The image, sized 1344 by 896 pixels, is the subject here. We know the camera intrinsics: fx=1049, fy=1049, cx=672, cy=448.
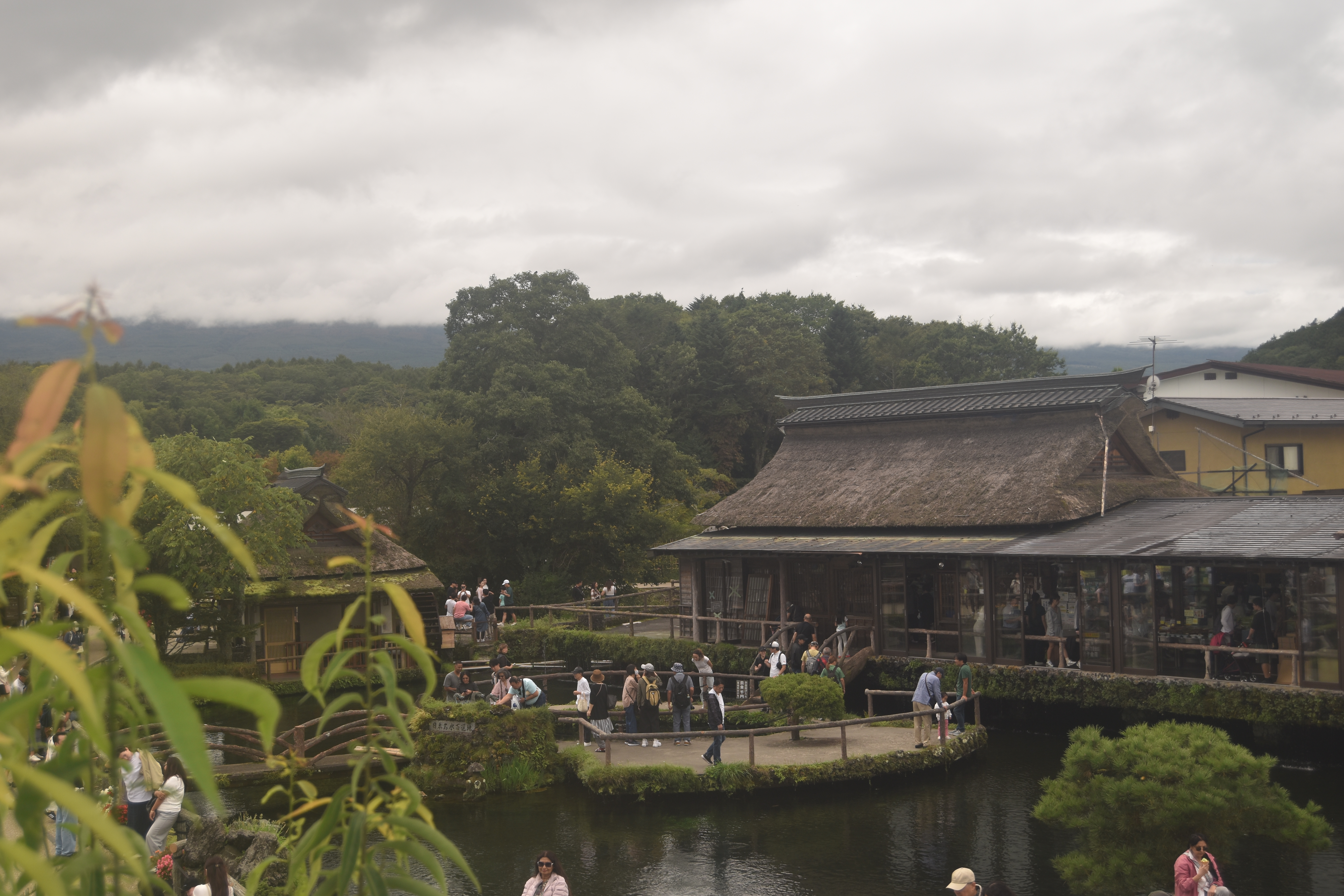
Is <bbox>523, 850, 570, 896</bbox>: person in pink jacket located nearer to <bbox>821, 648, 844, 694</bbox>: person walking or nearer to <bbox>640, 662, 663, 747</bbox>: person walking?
<bbox>640, 662, 663, 747</bbox>: person walking

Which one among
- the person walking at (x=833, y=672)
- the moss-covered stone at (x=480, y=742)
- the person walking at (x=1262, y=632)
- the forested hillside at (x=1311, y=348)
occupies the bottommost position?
the moss-covered stone at (x=480, y=742)

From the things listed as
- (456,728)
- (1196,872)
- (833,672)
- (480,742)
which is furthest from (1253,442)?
(1196,872)

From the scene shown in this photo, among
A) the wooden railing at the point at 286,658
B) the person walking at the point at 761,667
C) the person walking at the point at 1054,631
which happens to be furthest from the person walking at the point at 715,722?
the wooden railing at the point at 286,658

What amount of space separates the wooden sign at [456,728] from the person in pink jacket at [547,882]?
8934mm

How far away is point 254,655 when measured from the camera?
105 feet

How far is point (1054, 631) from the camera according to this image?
24.1 m

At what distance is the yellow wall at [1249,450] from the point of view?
→ 38.7 metres

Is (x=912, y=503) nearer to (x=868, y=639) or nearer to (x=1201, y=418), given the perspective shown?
(x=868, y=639)

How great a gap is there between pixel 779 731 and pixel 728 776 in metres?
1.47

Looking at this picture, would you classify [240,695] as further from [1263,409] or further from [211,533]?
[1263,409]

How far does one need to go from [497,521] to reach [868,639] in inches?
800

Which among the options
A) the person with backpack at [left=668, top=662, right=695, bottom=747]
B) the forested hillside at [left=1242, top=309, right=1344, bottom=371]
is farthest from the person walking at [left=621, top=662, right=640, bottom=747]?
the forested hillside at [left=1242, top=309, right=1344, bottom=371]

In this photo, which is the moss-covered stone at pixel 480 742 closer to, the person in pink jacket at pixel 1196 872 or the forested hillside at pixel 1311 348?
the person in pink jacket at pixel 1196 872

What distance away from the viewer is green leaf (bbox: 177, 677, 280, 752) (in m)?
1.68
